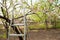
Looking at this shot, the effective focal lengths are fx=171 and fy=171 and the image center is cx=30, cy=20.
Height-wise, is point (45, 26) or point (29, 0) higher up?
point (29, 0)

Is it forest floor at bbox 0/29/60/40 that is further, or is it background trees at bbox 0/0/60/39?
forest floor at bbox 0/29/60/40

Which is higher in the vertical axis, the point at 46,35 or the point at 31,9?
the point at 31,9

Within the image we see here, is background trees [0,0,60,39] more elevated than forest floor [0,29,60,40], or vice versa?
background trees [0,0,60,39]

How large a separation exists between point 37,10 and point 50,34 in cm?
176

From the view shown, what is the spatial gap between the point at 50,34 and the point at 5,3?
2185 millimetres

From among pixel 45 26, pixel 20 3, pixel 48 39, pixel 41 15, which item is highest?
pixel 20 3

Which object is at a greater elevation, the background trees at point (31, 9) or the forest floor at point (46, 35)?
the background trees at point (31, 9)

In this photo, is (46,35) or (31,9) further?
(46,35)

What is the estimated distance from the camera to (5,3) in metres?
4.86

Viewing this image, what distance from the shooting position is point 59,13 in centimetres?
483

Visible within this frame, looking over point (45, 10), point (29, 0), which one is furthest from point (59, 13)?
point (29, 0)

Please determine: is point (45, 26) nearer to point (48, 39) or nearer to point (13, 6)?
point (48, 39)

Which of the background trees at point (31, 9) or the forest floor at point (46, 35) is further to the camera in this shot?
the forest floor at point (46, 35)

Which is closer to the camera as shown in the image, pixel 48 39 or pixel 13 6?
pixel 13 6
